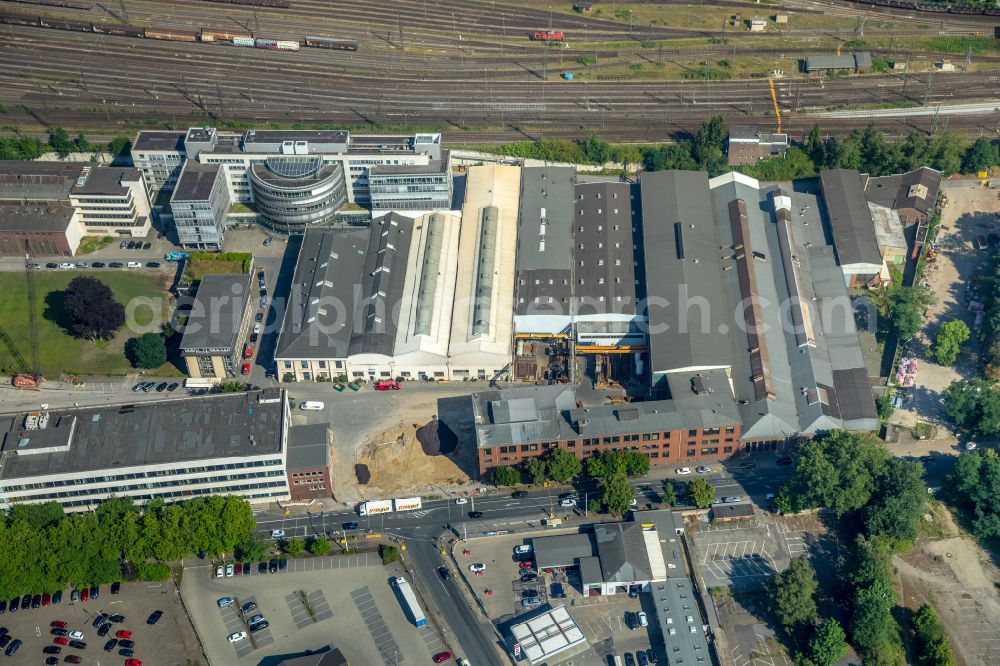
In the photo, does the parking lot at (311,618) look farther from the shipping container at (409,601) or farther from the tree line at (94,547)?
the tree line at (94,547)

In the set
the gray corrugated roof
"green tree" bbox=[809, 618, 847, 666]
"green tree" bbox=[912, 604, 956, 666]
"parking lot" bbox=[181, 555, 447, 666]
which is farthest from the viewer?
the gray corrugated roof

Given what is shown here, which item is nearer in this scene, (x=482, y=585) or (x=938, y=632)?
(x=938, y=632)

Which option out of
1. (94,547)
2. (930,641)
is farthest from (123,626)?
A: (930,641)

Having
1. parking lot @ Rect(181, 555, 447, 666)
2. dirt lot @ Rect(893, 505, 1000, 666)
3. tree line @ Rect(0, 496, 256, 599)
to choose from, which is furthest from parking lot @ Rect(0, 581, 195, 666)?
dirt lot @ Rect(893, 505, 1000, 666)

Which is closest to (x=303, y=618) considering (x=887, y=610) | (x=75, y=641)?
(x=75, y=641)

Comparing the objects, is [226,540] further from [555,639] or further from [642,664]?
[642,664]

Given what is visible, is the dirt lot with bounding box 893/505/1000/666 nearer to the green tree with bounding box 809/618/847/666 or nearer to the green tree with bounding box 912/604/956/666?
the green tree with bounding box 912/604/956/666
